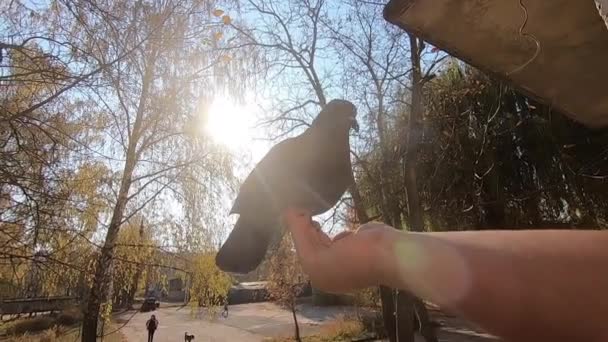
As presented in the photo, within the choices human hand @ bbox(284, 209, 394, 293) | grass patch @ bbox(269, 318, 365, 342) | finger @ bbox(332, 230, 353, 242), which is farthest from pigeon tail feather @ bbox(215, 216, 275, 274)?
grass patch @ bbox(269, 318, 365, 342)

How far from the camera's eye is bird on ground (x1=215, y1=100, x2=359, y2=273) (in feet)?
4.61

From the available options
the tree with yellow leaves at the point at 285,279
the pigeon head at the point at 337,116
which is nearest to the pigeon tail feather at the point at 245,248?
the pigeon head at the point at 337,116

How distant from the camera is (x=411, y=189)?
262 inches

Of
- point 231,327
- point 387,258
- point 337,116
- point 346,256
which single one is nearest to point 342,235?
point 346,256

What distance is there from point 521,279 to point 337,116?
3.45 ft

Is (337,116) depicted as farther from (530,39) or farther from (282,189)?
(530,39)

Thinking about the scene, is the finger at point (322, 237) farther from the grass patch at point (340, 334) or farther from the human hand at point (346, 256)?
the grass patch at point (340, 334)

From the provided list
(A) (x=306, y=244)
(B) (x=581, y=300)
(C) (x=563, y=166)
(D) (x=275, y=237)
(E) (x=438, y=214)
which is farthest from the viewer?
(E) (x=438, y=214)

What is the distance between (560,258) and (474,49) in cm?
208

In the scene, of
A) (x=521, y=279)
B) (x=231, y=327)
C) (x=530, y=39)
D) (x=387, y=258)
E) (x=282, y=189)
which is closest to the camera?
(x=521, y=279)

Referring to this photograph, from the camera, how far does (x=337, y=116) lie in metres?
1.67

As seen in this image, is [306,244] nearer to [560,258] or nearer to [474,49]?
[560,258]

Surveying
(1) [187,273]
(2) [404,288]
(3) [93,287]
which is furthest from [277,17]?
(2) [404,288]

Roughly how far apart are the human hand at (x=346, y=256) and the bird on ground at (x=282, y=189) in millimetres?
167
